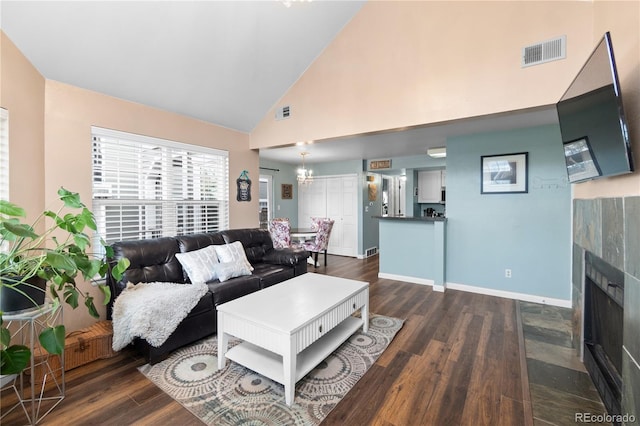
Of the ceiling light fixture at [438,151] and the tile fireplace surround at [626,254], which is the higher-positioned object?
the ceiling light fixture at [438,151]

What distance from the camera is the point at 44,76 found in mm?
2381

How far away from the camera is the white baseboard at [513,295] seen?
351 centimetres

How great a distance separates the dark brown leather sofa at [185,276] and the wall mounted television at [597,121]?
9.43ft

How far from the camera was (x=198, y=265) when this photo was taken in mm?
2846

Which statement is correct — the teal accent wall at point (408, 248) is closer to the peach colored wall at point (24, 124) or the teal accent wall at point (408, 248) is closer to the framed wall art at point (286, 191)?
the framed wall art at point (286, 191)

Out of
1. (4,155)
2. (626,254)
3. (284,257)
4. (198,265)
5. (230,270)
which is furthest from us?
(284,257)

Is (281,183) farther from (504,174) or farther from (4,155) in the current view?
(4,155)

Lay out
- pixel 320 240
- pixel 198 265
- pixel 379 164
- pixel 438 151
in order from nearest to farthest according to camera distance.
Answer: pixel 198 265
pixel 438 151
pixel 320 240
pixel 379 164

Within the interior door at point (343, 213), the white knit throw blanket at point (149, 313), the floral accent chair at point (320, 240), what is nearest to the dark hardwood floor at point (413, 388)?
the white knit throw blanket at point (149, 313)

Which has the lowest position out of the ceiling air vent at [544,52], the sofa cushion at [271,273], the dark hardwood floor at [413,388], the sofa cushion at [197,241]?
the dark hardwood floor at [413,388]

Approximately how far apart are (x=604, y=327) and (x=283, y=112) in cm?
377

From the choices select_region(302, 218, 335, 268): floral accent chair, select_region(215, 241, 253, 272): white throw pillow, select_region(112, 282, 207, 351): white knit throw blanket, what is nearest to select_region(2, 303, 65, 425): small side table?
select_region(112, 282, 207, 351): white knit throw blanket

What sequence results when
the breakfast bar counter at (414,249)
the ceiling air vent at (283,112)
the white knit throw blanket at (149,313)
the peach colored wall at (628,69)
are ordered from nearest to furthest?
1. the peach colored wall at (628,69)
2. the white knit throw blanket at (149,313)
3. the ceiling air vent at (283,112)
4. the breakfast bar counter at (414,249)

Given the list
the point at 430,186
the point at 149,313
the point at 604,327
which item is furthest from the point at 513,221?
the point at 149,313
